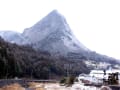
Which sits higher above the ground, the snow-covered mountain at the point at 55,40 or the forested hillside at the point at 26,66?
the snow-covered mountain at the point at 55,40

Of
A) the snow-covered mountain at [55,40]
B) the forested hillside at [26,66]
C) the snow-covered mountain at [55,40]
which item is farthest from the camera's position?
the snow-covered mountain at [55,40]

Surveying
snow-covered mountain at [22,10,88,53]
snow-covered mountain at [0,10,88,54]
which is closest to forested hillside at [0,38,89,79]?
snow-covered mountain at [0,10,88,54]

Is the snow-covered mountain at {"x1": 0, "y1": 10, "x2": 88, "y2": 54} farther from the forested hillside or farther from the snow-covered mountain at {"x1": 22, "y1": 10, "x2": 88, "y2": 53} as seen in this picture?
the forested hillside

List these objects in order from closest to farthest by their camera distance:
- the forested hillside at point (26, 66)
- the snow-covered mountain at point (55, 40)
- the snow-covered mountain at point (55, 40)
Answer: the forested hillside at point (26, 66) → the snow-covered mountain at point (55, 40) → the snow-covered mountain at point (55, 40)

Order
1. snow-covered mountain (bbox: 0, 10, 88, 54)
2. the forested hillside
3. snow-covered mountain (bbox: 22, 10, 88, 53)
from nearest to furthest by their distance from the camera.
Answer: the forested hillside < snow-covered mountain (bbox: 0, 10, 88, 54) < snow-covered mountain (bbox: 22, 10, 88, 53)

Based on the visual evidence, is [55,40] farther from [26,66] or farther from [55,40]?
[26,66]

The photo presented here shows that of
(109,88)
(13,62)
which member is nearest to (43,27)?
(13,62)

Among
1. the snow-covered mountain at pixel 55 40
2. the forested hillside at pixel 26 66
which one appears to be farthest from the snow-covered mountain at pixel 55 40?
the forested hillside at pixel 26 66

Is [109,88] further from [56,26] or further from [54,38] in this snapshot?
[56,26]

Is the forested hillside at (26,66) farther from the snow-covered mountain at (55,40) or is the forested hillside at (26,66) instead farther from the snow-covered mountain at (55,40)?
the snow-covered mountain at (55,40)

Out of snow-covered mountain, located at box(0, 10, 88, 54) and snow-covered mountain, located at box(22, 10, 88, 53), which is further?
snow-covered mountain, located at box(22, 10, 88, 53)

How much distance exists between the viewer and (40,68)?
9050 cm

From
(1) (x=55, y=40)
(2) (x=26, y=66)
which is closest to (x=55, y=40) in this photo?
(1) (x=55, y=40)

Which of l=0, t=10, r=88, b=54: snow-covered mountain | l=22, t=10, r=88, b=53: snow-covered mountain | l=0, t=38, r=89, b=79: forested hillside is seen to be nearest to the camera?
l=0, t=38, r=89, b=79: forested hillside
